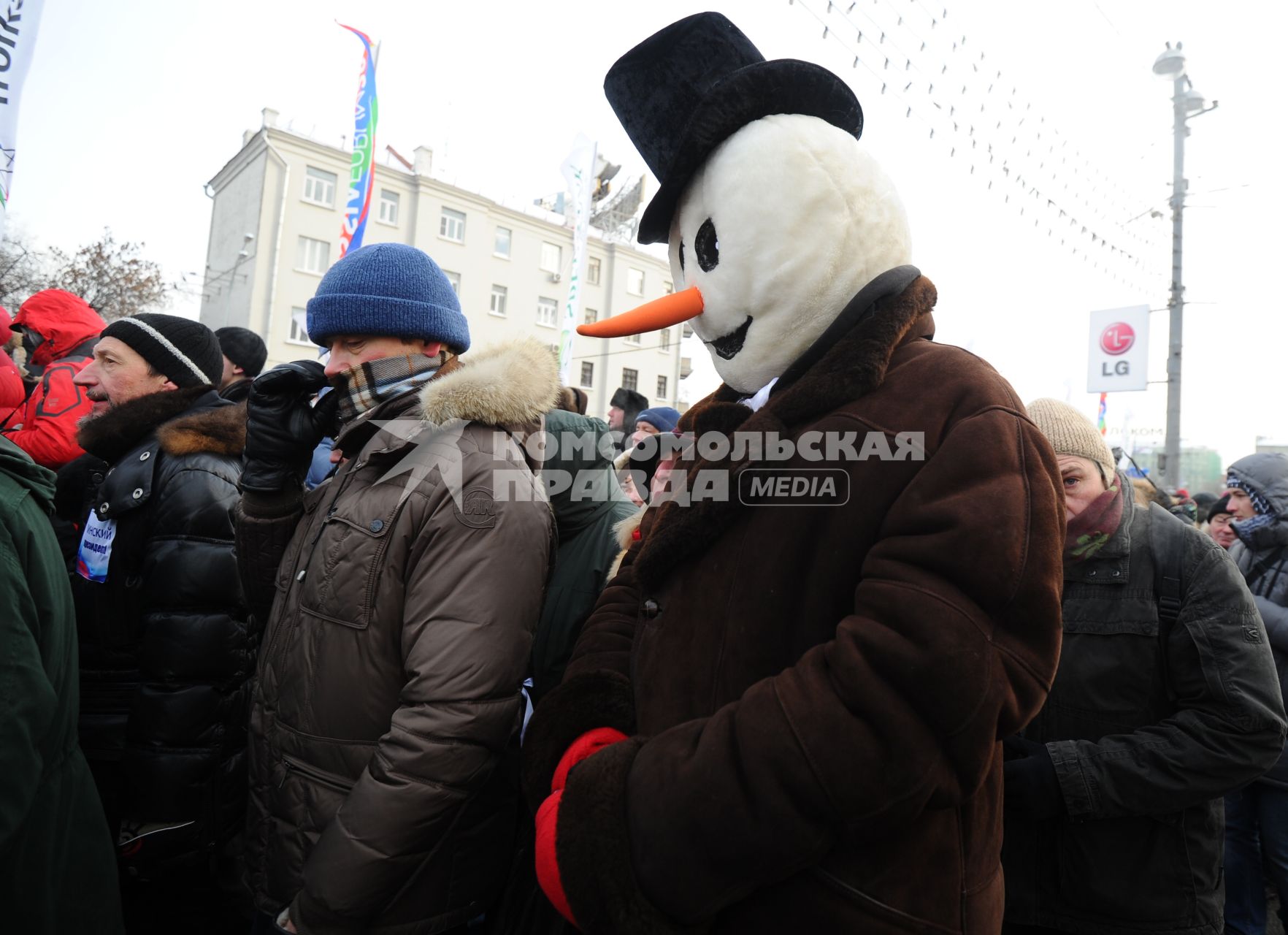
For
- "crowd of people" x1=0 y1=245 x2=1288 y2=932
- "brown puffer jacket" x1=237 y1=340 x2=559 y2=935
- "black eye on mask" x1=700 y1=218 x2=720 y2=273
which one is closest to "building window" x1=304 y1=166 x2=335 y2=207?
"crowd of people" x1=0 y1=245 x2=1288 y2=932

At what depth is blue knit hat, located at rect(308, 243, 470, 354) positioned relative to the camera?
76.4 inches

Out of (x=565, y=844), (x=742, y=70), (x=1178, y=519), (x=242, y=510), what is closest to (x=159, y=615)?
(x=242, y=510)

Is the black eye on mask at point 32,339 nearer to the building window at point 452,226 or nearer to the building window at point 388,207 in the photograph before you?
the building window at point 388,207

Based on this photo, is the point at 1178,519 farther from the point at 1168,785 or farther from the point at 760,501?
the point at 760,501

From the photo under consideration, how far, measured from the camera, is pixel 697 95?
4.41 feet

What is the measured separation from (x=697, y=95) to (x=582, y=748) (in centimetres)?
125

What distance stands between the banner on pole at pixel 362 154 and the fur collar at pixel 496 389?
691 centimetres

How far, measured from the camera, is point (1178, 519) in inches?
79.0

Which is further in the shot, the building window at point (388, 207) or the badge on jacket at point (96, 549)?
the building window at point (388, 207)

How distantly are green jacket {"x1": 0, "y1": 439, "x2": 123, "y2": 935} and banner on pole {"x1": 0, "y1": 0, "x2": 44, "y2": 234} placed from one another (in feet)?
8.05

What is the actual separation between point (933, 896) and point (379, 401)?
66.5 inches

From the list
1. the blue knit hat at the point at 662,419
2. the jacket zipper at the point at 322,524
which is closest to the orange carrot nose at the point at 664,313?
the jacket zipper at the point at 322,524

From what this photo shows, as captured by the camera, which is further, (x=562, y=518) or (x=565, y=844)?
(x=562, y=518)

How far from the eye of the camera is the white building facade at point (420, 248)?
24125 millimetres
